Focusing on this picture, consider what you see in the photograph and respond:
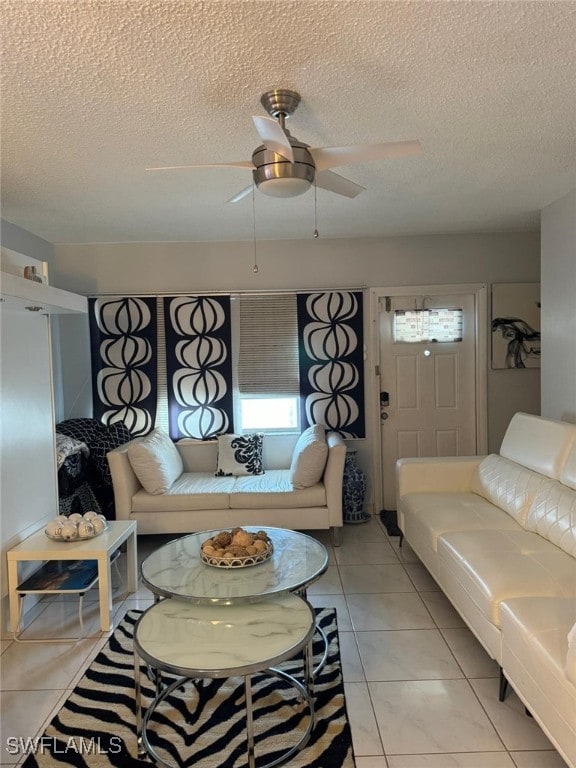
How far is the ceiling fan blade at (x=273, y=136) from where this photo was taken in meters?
1.59

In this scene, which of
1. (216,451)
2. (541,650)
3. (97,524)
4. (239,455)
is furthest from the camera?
(216,451)

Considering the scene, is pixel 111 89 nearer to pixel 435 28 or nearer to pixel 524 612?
pixel 435 28

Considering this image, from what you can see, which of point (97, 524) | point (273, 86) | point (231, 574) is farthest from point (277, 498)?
point (273, 86)

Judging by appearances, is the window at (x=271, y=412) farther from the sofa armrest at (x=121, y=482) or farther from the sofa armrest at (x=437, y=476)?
the sofa armrest at (x=437, y=476)

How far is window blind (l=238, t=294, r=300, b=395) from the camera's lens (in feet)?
14.3

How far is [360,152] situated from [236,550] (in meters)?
1.78

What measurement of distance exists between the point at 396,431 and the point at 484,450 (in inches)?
31.6

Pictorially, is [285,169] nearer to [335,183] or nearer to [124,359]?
[335,183]

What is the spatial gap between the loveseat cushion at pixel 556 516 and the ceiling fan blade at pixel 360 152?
1813 mm

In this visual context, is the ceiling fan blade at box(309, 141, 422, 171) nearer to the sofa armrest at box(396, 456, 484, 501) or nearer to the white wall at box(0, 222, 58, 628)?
the white wall at box(0, 222, 58, 628)

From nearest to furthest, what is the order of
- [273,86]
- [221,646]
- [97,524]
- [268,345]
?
1. [221,646]
2. [273,86]
3. [97,524]
4. [268,345]

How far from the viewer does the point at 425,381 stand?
4438 mm

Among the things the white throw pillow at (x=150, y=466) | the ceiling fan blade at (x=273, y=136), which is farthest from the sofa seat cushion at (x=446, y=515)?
the ceiling fan blade at (x=273, y=136)

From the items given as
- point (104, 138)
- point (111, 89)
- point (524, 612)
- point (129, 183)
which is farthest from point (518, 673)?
point (129, 183)
